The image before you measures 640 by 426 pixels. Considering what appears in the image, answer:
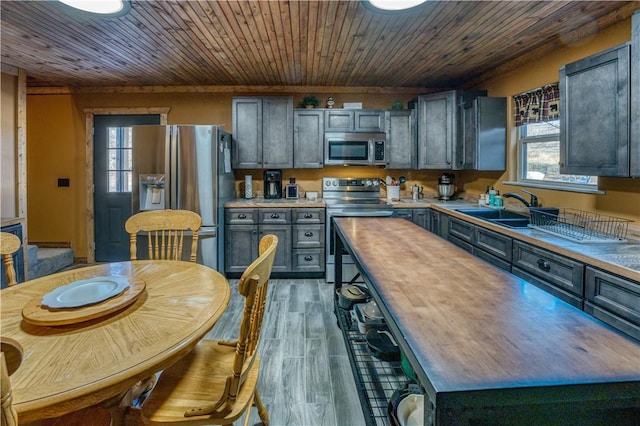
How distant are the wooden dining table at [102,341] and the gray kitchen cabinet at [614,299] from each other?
72.8 inches

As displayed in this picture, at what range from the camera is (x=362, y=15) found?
2.64 metres

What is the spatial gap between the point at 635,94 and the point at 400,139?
2866mm

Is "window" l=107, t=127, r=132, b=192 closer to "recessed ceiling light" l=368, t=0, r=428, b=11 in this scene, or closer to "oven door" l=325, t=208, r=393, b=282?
"oven door" l=325, t=208, r=393, b=282

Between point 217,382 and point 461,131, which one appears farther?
point 461,131

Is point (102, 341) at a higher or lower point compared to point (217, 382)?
higher

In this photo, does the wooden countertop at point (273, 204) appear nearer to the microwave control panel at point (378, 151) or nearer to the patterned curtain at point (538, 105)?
the microwave control panel at point (378, 151)

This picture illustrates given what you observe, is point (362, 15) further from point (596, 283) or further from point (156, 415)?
point (156, 415)

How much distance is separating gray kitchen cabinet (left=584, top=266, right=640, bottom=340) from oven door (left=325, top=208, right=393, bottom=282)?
242cm

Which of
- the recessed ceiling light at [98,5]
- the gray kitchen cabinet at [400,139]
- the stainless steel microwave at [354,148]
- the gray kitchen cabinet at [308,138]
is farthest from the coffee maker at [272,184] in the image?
the recessed ceiling light at [98,5]

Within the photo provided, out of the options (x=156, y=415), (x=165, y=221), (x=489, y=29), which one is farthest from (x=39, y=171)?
(x=489, y=29)

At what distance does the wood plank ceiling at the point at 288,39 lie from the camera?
255 cm

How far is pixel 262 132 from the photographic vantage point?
4.62 metres

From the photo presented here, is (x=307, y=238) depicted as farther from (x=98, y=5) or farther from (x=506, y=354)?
(x=506, y=354)

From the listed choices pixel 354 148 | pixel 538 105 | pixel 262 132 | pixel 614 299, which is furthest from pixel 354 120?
pixel 614 299
